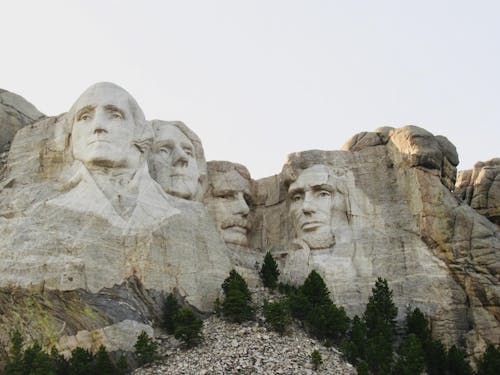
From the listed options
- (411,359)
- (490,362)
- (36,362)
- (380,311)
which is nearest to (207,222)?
(380,311)

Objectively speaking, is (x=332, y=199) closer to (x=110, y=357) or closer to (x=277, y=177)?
(x=277, y=177)

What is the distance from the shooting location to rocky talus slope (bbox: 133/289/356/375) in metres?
28.7

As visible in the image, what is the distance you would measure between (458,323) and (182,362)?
8.00m

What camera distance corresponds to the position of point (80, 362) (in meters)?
28.3

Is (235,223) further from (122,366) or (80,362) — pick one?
(80,362)

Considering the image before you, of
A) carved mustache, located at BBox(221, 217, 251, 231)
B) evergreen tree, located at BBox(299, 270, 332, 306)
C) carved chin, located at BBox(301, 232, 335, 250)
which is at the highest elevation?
carved mustache, located at BBox(221, 217, 251, 231)

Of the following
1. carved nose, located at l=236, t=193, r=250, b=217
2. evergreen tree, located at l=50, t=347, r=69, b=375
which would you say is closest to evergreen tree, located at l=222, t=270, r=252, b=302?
carved nose, located at l=236, t=193, r=250, b=217

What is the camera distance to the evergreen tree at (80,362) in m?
28.1

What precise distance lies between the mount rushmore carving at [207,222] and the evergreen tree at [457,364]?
130 centimetres

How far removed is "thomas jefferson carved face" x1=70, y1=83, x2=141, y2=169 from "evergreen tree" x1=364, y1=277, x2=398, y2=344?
706cm

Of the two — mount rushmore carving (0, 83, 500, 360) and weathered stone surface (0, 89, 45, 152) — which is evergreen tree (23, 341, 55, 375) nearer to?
mount rushmore carving (0, 83, 500, 360)

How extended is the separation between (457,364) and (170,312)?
711 centimetres

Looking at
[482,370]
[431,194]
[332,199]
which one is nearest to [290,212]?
[332,199]

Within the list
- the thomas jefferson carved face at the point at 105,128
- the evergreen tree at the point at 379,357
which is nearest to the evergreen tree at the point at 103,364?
the thomas jefferson carved face at the point at 105,128
